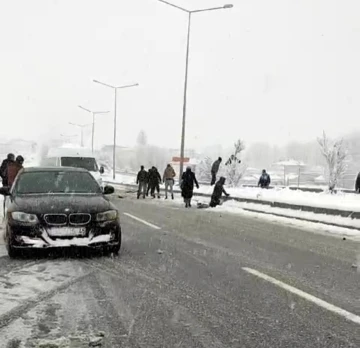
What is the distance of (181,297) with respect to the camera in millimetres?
5797

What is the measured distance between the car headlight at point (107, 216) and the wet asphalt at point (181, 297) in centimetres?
59

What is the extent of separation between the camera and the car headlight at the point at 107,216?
8.20 meters

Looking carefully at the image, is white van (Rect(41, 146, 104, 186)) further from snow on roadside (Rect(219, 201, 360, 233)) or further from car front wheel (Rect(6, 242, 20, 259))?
car front wheel (Rect(6, 242, 20, 259))

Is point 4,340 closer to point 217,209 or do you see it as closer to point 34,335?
point 34,335

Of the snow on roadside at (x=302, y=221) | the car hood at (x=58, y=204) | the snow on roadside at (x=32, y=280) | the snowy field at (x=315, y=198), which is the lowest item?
the snow on roadside at (x=32, y=280)

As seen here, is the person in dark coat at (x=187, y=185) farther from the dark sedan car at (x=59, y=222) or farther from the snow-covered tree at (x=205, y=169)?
the snow-covered tree at (x=205, y=169)

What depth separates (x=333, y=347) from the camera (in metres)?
4.25

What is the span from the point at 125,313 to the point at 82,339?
84cm

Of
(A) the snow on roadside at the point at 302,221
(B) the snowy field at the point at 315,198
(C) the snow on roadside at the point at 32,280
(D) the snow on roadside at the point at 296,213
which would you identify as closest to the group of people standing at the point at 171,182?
(D) the snow on roadside at the point at 296,213

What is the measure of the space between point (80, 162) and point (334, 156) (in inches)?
822

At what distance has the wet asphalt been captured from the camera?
14.6ft

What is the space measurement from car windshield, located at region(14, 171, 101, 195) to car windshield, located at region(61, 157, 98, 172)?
13.7 m

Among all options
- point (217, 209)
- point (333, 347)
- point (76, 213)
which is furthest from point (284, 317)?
point (217, 209)

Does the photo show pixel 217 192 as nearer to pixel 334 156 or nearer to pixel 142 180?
pixel 142 180
